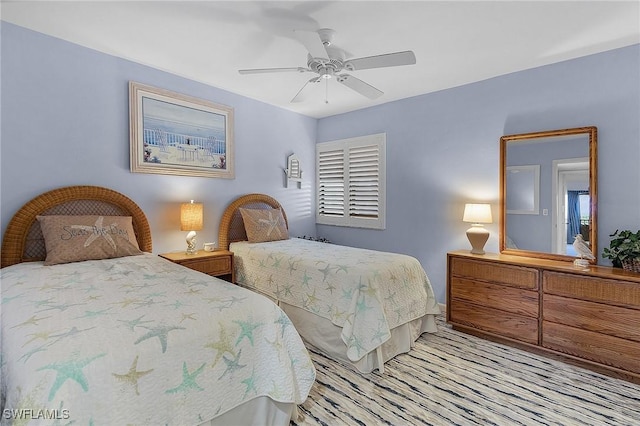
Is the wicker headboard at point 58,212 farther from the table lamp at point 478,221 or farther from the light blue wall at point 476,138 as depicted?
the table lamp at point 478,221

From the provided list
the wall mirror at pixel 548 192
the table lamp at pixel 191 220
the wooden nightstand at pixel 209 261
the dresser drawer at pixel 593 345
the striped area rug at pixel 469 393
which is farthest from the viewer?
the table lamp at pixel 191 220

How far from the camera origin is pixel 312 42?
2.15 m

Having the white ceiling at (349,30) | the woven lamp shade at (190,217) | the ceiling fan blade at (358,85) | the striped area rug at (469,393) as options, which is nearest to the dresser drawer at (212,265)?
the woven lamp shade at (190,217)

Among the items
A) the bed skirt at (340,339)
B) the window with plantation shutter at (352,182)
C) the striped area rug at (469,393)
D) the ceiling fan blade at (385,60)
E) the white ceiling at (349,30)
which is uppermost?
the white ceiling at (349,30)

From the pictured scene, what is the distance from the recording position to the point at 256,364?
1.61 meters

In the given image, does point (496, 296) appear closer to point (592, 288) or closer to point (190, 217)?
point (592, 288)

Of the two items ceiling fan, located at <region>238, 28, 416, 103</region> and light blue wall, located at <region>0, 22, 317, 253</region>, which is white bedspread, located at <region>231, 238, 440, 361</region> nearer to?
light blue wall, located at <region>0, 22, 317, 253</region>

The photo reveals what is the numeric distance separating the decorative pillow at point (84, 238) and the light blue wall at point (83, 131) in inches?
14.7

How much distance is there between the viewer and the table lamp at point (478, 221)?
10.5 feet

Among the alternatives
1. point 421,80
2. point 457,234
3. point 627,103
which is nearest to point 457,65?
point 421,80

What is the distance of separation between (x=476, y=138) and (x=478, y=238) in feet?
3.75

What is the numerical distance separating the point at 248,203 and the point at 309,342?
205 cm

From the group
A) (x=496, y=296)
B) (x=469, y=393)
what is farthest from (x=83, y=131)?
(x=496, y=296)

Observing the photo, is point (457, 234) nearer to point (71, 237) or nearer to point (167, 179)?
point (167, 179)
